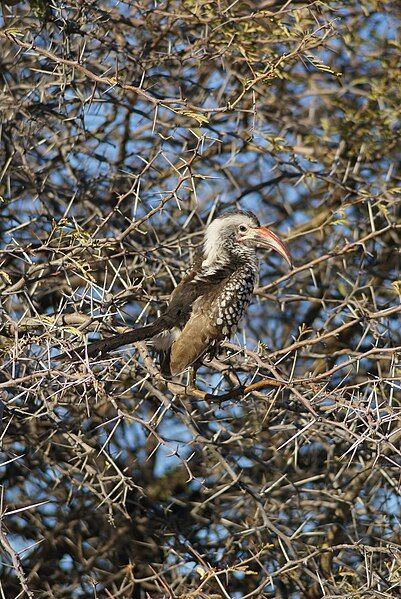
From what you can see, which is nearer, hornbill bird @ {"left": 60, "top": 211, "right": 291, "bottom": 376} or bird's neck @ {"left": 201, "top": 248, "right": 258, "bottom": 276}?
hornbill bird @ {"left": 60, "top": 211, "right": 291, "bottom": 376}

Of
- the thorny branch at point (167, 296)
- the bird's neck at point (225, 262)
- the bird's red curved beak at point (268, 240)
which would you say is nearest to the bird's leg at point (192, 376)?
the thorny branch at point (167, 296)

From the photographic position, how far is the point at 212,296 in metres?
4.28

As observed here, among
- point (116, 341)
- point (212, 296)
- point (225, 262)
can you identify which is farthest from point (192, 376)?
point (116, 341)

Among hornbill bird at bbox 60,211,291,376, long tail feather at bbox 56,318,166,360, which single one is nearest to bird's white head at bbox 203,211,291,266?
hornbill bird at bbox 60,211,291,376

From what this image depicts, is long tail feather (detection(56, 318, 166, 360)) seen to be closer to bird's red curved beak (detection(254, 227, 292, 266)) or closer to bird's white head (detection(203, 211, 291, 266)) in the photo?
bird's white head (detection(203, 211, 291, 266))

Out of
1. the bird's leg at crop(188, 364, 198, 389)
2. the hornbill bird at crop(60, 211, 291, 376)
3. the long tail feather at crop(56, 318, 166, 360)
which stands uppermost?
the long tail feather at crop(56, 318, 166, 360)

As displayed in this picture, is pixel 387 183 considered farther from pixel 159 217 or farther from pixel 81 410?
pixel 81 410

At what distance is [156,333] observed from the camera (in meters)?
3.97

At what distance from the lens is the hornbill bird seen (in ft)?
13.5

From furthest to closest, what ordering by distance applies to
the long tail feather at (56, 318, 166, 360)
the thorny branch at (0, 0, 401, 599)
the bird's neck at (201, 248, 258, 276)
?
the bird's neck at (201, 248, 258, 276), the thorny branch at (0, 0, 401, 599), the long tail feather at (56, 318, 166, 360)

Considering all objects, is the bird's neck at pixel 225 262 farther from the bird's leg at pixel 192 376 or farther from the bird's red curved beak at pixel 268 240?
the bird's leg at pixel 192 376

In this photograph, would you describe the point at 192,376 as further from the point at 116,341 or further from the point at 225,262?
the point at 116,341

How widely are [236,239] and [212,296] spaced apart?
13.0 inches

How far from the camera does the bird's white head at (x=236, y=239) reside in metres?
4.44
